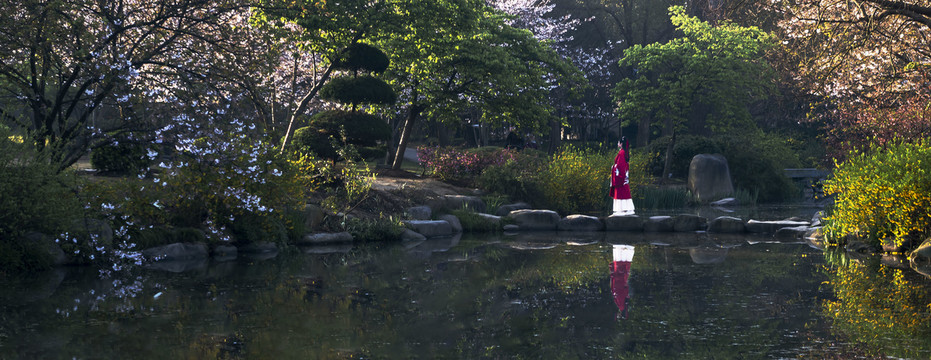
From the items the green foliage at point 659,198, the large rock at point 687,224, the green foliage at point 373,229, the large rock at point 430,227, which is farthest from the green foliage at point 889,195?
the green foliage at point 659,198

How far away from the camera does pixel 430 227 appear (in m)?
18.0

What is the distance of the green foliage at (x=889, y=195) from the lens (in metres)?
12.7

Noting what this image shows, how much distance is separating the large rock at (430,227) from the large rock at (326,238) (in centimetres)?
168

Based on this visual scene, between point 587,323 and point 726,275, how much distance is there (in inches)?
157

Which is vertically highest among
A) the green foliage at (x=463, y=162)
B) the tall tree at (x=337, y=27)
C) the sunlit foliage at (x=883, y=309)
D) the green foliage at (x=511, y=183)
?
the tall tree at (x=337, y=27)

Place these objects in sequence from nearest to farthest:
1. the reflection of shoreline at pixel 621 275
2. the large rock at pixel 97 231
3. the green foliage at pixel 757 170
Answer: the reflection of shoreline at pixel 621 275
the large rock at pixel 97 231
the green foliage at pixel 757 170

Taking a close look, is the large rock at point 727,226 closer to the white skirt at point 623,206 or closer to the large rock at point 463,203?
the white skirt at point 623,206

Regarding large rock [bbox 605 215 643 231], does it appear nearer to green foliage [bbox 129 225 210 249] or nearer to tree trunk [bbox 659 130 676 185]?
green foliage [bbox 129 225 210 249]

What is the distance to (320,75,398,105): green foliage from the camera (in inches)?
908

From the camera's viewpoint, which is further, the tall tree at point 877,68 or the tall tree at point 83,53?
the tall tree at point 877,68

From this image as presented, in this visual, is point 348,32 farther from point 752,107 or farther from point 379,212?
point 752,107

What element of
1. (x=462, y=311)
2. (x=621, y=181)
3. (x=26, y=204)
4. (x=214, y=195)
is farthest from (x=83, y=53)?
(x=621, y=181)

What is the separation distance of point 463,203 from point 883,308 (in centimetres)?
Result: 1318

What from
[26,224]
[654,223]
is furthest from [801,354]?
[654,223]
